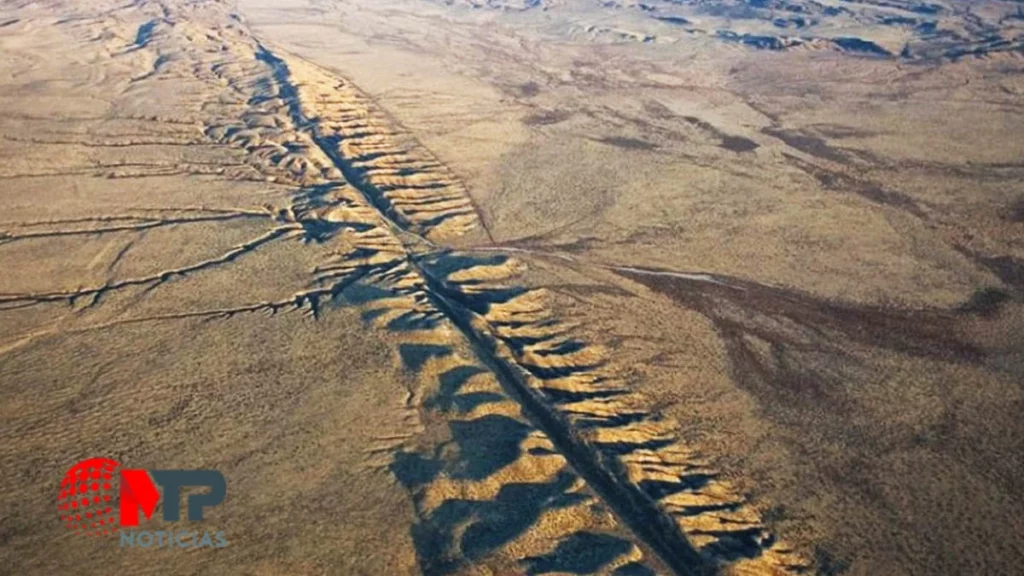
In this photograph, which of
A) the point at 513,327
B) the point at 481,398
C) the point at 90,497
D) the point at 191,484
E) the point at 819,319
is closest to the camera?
the point at 90,497

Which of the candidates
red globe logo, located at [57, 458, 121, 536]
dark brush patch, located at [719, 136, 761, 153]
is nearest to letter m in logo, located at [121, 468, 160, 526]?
red globe logo, located at [57, 458, 121, 536]

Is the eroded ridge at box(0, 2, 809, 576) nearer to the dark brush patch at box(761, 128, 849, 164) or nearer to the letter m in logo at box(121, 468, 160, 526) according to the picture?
the letter m in logo at box(121, 468, 160, 526)

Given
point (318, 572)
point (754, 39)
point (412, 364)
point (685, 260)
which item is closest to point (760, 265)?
point (685, 260)

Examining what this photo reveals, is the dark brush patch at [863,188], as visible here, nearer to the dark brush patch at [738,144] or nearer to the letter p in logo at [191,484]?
the dark brush patch at [738,144]

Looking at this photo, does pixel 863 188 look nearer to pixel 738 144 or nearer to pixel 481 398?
pixel 738 144

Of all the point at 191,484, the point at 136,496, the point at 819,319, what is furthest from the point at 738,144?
the point at 136,496

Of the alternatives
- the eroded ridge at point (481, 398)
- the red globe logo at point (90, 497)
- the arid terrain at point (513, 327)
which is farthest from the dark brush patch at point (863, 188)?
the red globe logo at point (90, 497)

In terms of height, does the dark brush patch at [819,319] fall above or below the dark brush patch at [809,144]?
below
